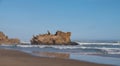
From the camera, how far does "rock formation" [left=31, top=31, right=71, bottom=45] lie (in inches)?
3024

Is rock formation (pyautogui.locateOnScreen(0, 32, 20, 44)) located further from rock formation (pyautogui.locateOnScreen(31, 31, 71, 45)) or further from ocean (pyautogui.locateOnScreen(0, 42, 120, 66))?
ocean (pyautogui.locateOnScreen(0, 42, 120, 66))

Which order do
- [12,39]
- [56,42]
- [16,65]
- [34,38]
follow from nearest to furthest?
[16,65]
[56,42]
[34,38]
[12,39]

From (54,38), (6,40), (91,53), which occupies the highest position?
(6,40)

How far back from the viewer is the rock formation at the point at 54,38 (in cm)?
7681

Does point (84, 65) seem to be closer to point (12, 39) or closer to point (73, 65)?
point (73, 65)

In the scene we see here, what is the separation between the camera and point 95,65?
1516 cm

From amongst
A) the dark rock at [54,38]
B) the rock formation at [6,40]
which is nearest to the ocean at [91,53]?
the dark rock at [54,38]

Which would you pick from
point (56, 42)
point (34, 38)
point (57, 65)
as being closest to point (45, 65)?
point (57, 65)

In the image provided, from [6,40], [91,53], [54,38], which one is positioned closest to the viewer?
[91,53]

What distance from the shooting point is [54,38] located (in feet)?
254

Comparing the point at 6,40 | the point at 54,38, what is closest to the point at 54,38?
the point at 54,38

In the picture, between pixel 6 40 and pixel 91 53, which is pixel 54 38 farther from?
pixel 91 53

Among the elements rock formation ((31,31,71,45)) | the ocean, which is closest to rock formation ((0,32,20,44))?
rock formation ((31,31,71,45))

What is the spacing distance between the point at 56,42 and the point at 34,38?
896 centimetres
